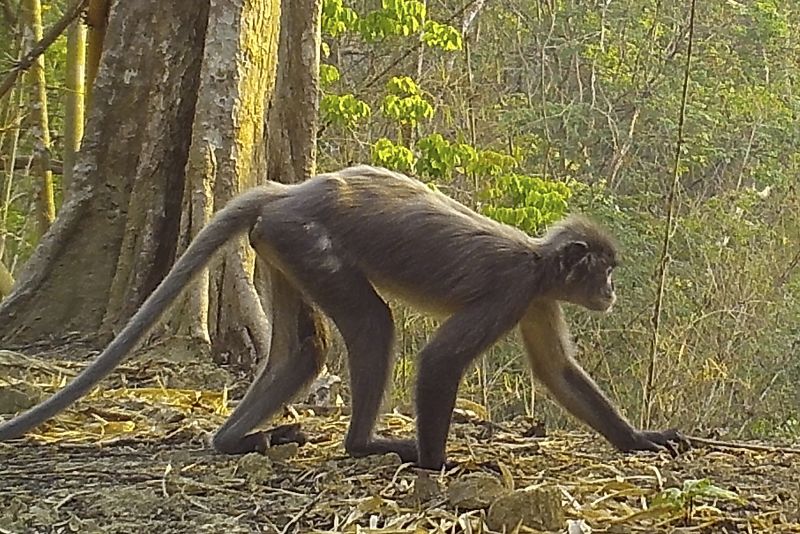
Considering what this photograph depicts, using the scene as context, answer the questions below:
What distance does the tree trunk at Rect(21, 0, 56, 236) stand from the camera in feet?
37.7

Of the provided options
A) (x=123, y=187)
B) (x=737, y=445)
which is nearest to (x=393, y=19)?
(x=123, y=187)

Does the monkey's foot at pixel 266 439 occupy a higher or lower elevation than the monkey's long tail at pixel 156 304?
Answer: lower

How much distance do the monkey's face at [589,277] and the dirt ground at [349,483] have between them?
581mm

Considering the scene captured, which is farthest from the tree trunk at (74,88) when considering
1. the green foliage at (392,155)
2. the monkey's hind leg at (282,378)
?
the monkey's hind leg at (282,378)

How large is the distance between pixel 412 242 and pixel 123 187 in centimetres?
313

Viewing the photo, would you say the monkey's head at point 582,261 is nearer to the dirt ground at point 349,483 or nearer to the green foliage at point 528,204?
the dirt ground at point 349,483

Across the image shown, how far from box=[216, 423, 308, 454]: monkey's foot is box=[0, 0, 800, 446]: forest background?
765cm

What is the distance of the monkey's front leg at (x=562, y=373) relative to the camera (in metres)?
5.18

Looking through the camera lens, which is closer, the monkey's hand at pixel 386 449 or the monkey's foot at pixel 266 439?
the monkey's hand at pixel 386 449

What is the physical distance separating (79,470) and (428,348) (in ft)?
4.12

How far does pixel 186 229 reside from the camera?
6809mm

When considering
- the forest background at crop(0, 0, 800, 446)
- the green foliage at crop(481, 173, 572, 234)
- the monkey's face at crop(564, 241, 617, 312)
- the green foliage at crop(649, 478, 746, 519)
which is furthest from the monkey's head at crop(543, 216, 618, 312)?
the forest background at crop(0, 0, 800, 446)

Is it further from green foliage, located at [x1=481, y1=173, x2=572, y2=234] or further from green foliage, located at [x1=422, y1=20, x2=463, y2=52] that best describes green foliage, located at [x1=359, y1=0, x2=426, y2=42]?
green foliage, located at [x1=481, y1=173, x2=572, y2=234]

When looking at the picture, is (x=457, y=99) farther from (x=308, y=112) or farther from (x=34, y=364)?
(x=34, y=364)
